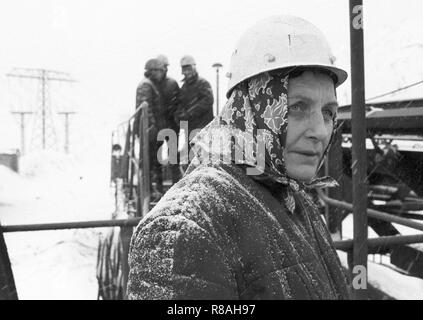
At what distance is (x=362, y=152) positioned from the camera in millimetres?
2092

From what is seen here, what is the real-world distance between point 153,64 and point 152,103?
0.59 m

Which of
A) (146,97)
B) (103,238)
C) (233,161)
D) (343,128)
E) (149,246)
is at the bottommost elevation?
(103,238)

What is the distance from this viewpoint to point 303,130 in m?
1.37

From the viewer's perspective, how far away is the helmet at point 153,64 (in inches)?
266

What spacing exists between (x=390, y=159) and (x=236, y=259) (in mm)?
5013

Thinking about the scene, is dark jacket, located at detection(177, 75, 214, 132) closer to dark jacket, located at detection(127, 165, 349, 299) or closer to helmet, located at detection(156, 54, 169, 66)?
helmet, located at detection(156, 54, 169, 66)

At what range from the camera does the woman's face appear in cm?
137

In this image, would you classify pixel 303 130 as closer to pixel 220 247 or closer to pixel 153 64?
pixel 220 247

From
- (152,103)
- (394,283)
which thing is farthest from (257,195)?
(152,103)

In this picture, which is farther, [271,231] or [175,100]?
[175,100]

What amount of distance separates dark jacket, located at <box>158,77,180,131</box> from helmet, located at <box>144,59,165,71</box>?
0.82 feet

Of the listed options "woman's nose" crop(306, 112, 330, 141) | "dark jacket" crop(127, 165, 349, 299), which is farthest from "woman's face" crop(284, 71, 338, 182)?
"dark jacket" crop(127, 165, 349, 299)
